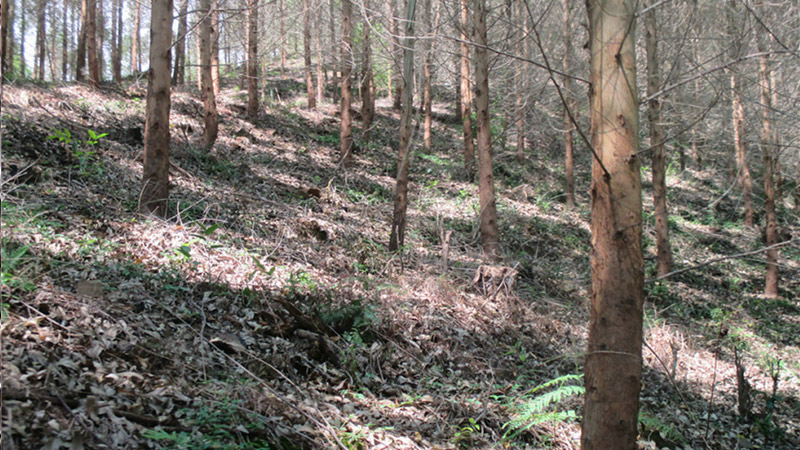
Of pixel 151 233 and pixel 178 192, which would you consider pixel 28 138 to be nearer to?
pixel 178 192

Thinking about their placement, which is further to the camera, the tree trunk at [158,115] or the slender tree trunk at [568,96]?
the slender tree trunk at [568,96]

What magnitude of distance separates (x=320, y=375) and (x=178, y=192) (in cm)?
494

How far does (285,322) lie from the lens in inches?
191

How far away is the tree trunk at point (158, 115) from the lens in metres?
6.02

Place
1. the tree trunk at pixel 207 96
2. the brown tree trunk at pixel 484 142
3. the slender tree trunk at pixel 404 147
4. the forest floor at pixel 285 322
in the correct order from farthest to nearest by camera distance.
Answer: the tree trunk at pixel 207 96 < the brown tree trunk at pixel 484 142 < the slender tree trunk at pixel 404 147 < the forest floor at pixel 285 322

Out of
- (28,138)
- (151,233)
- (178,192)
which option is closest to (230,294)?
(151,233)

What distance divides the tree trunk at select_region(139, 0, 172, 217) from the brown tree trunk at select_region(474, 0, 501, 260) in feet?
15.4

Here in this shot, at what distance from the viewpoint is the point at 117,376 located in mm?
3164

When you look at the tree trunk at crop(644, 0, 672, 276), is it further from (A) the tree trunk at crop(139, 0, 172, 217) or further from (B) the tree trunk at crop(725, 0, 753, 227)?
(A) the tree trunk at crop(139, 0, 172, 217)

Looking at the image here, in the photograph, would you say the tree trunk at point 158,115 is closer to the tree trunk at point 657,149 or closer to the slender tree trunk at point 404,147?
the slender tree trunk at point 404,147

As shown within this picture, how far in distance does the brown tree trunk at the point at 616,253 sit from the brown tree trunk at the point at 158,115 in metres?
5.36

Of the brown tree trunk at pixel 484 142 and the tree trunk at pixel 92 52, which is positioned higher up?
the tree trunk at pixel 92 52

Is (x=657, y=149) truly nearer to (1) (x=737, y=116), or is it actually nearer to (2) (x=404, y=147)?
(1) (x=737, y=116)

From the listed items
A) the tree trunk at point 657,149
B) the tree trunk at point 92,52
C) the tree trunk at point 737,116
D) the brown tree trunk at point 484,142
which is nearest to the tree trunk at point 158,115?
the brown tree trunk at point 484,142
